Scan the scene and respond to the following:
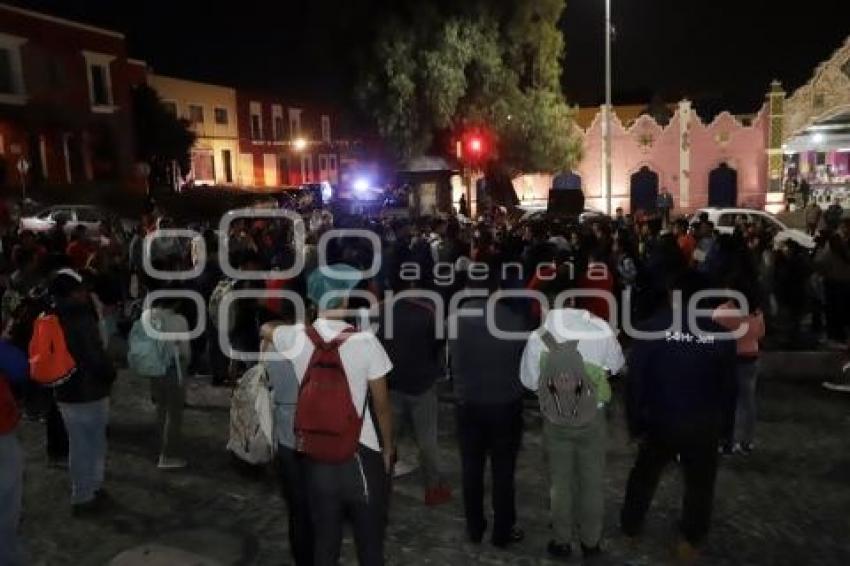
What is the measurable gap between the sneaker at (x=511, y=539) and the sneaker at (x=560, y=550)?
0.30 metres

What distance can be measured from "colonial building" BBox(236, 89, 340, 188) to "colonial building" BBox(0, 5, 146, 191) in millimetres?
11688

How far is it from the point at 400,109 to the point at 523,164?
5.63m

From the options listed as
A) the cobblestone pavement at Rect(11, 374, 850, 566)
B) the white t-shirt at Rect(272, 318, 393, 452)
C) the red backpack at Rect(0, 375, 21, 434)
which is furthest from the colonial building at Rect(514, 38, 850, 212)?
the red backpack at Rect(0, 375, 21, 434)

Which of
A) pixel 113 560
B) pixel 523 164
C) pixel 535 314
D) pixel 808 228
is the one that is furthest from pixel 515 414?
pixel 523 164

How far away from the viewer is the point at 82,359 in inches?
225

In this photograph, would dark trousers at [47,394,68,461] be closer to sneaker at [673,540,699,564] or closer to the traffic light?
sneaker at [673,540,699,564]

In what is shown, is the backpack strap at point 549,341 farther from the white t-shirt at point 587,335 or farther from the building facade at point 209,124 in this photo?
the building facade at point 209,124

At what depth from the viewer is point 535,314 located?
563 centimetres

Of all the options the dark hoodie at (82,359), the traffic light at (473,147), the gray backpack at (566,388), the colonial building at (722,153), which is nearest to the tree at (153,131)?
the traffic light at (473,147)

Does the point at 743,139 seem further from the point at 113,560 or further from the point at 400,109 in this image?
the point at 113,560

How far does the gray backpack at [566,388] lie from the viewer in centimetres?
473

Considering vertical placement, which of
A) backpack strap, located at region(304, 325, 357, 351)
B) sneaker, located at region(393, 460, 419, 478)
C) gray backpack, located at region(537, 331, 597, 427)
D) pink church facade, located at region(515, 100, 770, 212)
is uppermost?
pink church facade, located at region(515, 100, 770, 212)

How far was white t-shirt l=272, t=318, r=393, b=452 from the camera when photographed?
3.85m

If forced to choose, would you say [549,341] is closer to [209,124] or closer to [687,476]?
[687,476]
